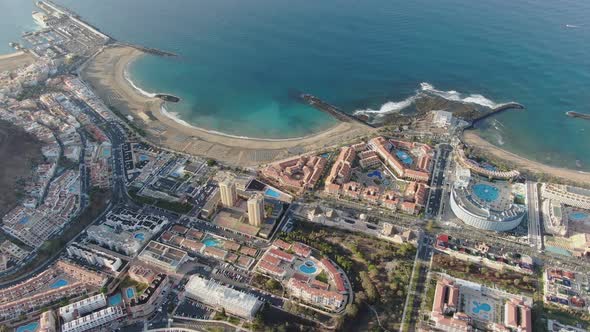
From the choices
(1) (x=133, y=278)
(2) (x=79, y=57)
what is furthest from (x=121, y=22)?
(1) (x=133, y=278)

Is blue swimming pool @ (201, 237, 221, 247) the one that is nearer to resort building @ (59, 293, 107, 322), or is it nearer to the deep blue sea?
resort building @ (59, 293, 107, 322)

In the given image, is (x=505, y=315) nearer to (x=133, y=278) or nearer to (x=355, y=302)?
(x=355, y=302)

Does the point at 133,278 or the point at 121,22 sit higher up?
the point at 121,22

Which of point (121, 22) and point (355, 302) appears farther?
point (121, 22)

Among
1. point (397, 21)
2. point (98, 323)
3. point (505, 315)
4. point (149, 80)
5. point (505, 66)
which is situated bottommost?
point (98, 323)

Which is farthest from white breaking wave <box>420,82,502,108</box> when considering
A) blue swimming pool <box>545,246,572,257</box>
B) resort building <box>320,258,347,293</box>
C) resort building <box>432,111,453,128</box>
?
resort building <box>320,258,347,293</box>

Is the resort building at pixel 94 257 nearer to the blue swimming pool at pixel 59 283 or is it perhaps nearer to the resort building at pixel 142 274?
the resort building at pixel 142 274

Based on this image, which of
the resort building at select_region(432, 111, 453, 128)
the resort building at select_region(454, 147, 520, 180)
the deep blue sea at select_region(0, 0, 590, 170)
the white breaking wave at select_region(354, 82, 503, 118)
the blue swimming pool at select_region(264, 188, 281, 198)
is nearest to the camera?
the blue swimming pool at select_region(264, 188, 281, 198)

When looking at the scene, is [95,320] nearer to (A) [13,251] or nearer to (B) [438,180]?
(A) [13,251]
